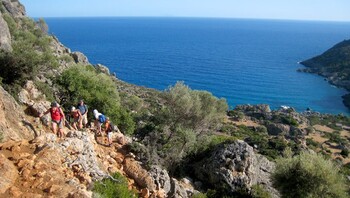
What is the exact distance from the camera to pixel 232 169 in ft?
73.7

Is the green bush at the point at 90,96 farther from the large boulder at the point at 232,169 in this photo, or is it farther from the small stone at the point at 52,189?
the small stone at the point at 52,189

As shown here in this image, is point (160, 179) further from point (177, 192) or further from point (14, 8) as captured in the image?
point (14, 8)

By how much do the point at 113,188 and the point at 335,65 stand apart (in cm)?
14165

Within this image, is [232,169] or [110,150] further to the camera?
[232,169]

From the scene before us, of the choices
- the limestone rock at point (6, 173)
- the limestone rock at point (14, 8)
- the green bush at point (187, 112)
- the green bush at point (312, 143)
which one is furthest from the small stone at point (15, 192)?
the limestone rock at point (14, 8)

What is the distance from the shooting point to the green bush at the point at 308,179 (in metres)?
20.5

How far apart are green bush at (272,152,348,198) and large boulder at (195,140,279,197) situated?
1.92m

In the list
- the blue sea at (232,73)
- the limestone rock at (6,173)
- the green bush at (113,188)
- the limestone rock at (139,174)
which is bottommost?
the blue sea at (232,73)

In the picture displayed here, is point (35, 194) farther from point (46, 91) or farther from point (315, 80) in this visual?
point (315, 80)

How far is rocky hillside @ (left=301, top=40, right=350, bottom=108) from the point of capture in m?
121

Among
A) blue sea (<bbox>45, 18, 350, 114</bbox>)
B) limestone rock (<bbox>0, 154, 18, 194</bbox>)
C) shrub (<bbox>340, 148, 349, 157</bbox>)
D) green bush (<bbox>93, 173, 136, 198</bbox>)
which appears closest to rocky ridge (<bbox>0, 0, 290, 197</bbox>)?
limestone rock (<bbox>0, 154, 18, 194</bbox>)

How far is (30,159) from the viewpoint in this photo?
12836 mm

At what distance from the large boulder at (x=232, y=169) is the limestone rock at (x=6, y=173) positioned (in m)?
13.1

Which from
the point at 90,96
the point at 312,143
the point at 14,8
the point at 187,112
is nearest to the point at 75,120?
the point at 90,96
